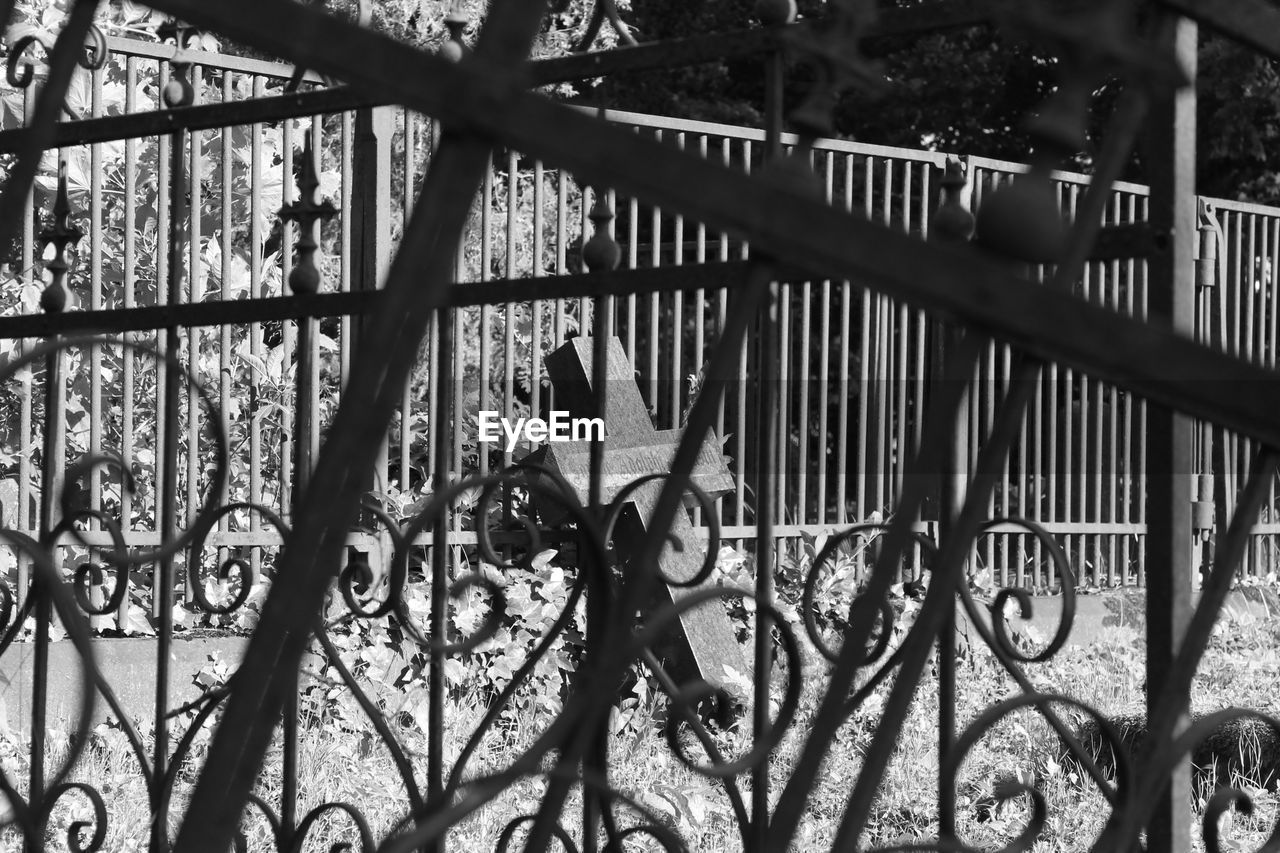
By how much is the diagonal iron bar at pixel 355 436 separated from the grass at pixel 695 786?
2151 millimetres

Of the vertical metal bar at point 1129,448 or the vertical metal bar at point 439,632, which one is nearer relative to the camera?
the vertical metal bar at point 439,632

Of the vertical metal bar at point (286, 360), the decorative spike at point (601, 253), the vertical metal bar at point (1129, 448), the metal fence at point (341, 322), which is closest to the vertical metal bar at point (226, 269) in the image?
the metal fence at point (341, 322)

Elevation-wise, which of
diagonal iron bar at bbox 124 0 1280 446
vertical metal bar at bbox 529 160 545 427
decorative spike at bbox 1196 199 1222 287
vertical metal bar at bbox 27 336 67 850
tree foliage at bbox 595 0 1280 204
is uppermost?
tree foliage at bbox 595 0 1280 204

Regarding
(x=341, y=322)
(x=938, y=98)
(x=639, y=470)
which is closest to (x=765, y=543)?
(x=639, y=470)

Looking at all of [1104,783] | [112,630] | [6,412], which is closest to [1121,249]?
[1104,783]

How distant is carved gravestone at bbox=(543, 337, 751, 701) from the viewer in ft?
12.2

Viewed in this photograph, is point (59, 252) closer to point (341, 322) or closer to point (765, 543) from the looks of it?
point (765, 543)

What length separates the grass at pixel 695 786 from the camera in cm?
303

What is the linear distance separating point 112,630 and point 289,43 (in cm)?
356

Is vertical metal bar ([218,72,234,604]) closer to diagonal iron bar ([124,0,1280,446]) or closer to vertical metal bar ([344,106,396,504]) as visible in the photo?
vertical metal bar ([344,106,396,504])

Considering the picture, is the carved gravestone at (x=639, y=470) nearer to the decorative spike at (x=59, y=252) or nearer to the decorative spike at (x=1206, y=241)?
the decorative spike at (x=59, y=252)

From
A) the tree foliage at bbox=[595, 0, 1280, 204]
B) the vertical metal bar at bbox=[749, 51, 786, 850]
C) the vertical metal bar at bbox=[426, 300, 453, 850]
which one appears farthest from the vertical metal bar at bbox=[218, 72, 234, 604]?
the tree foliage at bbox=[595, 0, 1280, 204]

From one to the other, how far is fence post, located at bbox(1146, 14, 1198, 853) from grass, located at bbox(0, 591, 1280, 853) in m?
1.85

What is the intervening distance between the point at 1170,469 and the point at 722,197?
2.22 feet
